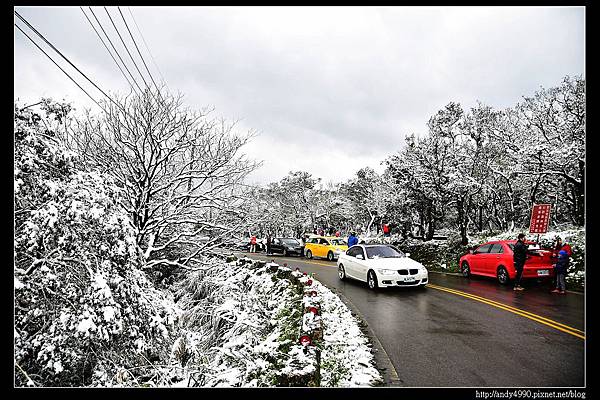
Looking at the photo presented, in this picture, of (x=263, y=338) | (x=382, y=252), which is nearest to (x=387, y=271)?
(x=382, y=252)

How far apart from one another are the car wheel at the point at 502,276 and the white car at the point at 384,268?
2.52 meters

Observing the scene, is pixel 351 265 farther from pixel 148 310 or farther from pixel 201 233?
pixel 148 310

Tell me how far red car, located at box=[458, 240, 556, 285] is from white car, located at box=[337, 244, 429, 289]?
8.32 feet

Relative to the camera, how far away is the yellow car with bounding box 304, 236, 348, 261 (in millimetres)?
21016

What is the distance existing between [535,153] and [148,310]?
1722 cm

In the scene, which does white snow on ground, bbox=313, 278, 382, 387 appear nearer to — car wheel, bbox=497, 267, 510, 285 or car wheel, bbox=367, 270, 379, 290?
car wheel, bbox=367, 270, 379, 290

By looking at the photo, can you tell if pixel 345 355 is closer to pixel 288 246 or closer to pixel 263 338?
A: pixel 263 338

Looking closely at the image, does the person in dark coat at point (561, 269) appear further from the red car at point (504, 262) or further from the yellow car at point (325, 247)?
the yellow car at point (325, 247)

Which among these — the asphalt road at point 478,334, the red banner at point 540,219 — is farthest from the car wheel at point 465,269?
the asphalt road at point 478,334

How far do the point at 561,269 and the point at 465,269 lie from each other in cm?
411

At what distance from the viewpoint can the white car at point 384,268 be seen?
9.98 metres

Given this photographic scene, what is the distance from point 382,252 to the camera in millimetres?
11023

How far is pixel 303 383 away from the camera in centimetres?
379
